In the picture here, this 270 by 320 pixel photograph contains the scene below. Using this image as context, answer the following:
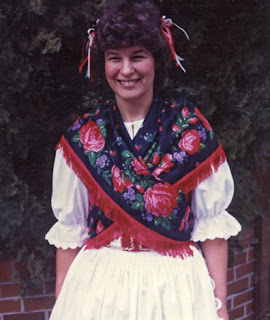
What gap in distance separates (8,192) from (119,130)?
67 cm

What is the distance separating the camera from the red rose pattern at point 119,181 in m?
1.35

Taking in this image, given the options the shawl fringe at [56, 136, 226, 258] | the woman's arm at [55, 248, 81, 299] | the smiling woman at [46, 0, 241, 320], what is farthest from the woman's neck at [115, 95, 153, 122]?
the woman's arm at [55, 248, 81, 299]

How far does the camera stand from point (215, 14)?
1.94 meters

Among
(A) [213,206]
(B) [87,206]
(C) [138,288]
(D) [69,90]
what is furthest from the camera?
(D) [69,90]

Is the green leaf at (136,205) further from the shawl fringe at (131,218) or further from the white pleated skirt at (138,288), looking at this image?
the white pleated skirt at (138,288)

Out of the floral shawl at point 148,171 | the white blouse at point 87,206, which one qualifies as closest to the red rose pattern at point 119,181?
the floral shawl at point 148,171

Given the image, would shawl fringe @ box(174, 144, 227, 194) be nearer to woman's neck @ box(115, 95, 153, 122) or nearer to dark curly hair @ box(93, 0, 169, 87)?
woman's neck @ box(115, 95, 153, 122)

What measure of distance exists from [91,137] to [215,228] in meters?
0.50

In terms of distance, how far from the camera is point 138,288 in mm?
1300

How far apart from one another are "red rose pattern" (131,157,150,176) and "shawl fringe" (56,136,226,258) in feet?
0.36

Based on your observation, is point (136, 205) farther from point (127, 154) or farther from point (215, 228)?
point (215, 228)

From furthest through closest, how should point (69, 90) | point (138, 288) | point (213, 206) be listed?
point (69, 90), point (213, 206), point (138, 288)

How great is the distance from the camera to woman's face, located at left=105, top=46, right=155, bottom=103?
1.34 meters

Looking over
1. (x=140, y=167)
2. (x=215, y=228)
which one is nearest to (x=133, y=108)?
(x=140, y=167)
